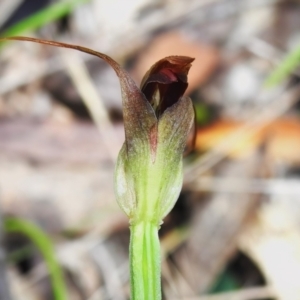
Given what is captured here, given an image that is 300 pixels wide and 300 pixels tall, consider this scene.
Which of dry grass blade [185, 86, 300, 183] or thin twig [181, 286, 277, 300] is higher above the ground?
dry grass blade [185, 86, 300, 183]

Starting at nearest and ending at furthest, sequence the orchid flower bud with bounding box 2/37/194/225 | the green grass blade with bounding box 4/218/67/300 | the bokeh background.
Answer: the orchid flower bud with bounding box 2/37/194/225, the green grass blade with bounding box 4/218/67/300, the bokeh background

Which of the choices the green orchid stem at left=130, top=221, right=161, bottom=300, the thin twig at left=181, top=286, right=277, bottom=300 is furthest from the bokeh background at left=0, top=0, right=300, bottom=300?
the green orchid stem at left=130, top=221, right=161, bottom=300

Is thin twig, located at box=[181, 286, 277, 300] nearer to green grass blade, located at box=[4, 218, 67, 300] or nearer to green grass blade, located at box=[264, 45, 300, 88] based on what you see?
green grass blade, located at box=[4, 218, 67, 300]

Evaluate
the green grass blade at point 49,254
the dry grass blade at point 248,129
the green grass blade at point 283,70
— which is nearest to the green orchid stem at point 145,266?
the green grass blade at point 49,254

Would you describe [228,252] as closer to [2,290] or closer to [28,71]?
[2,290]

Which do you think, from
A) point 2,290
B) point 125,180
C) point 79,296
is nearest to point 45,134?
point 79,296

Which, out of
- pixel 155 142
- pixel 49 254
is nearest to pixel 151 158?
pixel 155 142

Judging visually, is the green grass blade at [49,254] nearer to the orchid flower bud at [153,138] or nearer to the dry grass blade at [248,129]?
the dry grass blade at [248,129]
